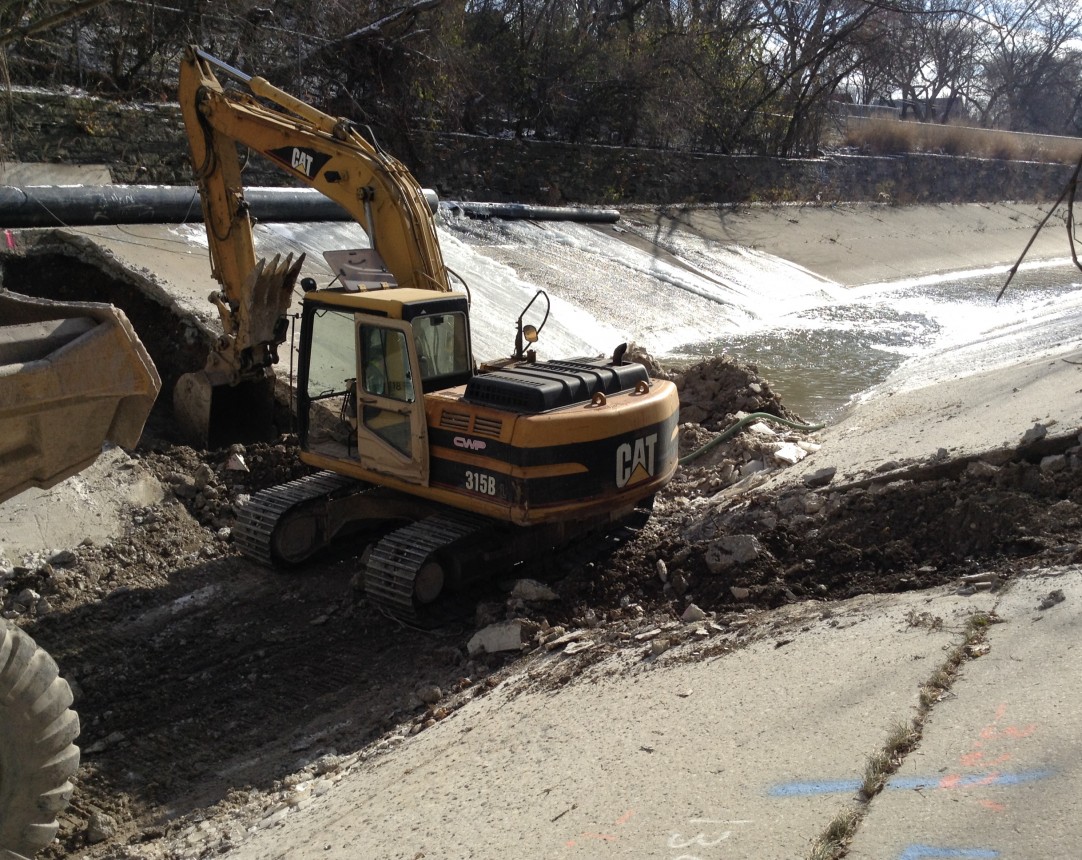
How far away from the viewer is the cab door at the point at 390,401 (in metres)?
7.45

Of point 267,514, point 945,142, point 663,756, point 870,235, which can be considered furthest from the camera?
point 945,142

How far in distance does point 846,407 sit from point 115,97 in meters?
11.5

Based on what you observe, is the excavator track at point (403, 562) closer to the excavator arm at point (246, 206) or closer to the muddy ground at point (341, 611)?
the muddy ground at point (341, 611)

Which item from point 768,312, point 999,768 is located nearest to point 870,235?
point 768,312

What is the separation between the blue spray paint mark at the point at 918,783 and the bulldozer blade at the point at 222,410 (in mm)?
7001

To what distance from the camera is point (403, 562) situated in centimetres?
721

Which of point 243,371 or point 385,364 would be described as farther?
point 243,371

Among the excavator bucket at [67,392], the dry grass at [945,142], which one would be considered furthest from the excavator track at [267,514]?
the dry grass at [945,142]

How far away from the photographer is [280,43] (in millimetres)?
19109

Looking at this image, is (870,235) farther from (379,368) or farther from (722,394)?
(379,368)

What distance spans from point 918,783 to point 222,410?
299 inches

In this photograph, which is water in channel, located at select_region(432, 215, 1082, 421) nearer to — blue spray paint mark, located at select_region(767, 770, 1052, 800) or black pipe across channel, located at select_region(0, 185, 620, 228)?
black pipe across channel, located at select_region(0, 185, 620, 228)

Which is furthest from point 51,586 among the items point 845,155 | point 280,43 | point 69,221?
point 845,155

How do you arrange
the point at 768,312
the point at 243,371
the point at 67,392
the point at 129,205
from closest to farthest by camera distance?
1. the point at 67,392
2. the point at 243,371
3. the point at 129,205
4. the point at 768,312
